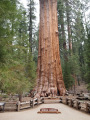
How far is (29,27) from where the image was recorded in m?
27.3

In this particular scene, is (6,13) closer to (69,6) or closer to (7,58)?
(7,58)

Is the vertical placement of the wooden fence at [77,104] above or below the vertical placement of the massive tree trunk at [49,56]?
below

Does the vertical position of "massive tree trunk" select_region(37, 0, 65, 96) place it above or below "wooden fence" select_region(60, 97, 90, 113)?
above

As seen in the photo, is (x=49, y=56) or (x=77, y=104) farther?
(x=49, y=56)

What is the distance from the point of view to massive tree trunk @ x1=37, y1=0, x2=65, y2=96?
11.9 metres

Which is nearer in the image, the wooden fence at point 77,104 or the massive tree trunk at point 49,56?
the wooden fence at point 77,104

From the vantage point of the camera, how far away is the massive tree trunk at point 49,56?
1188cm

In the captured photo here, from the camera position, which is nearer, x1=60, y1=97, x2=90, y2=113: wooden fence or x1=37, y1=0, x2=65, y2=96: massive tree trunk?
x1=60, y1=97, x2=90, y2=113: wooden fence

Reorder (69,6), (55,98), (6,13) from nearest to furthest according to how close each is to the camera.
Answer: (6,13), (55,98), (69,6)

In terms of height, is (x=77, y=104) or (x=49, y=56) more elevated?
(x=49, y=56)

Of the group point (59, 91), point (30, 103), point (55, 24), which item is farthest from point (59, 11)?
point (30, 103)

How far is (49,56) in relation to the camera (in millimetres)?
12719

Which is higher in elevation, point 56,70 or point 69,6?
point 69,6

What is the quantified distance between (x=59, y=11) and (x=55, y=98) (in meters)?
18.9
